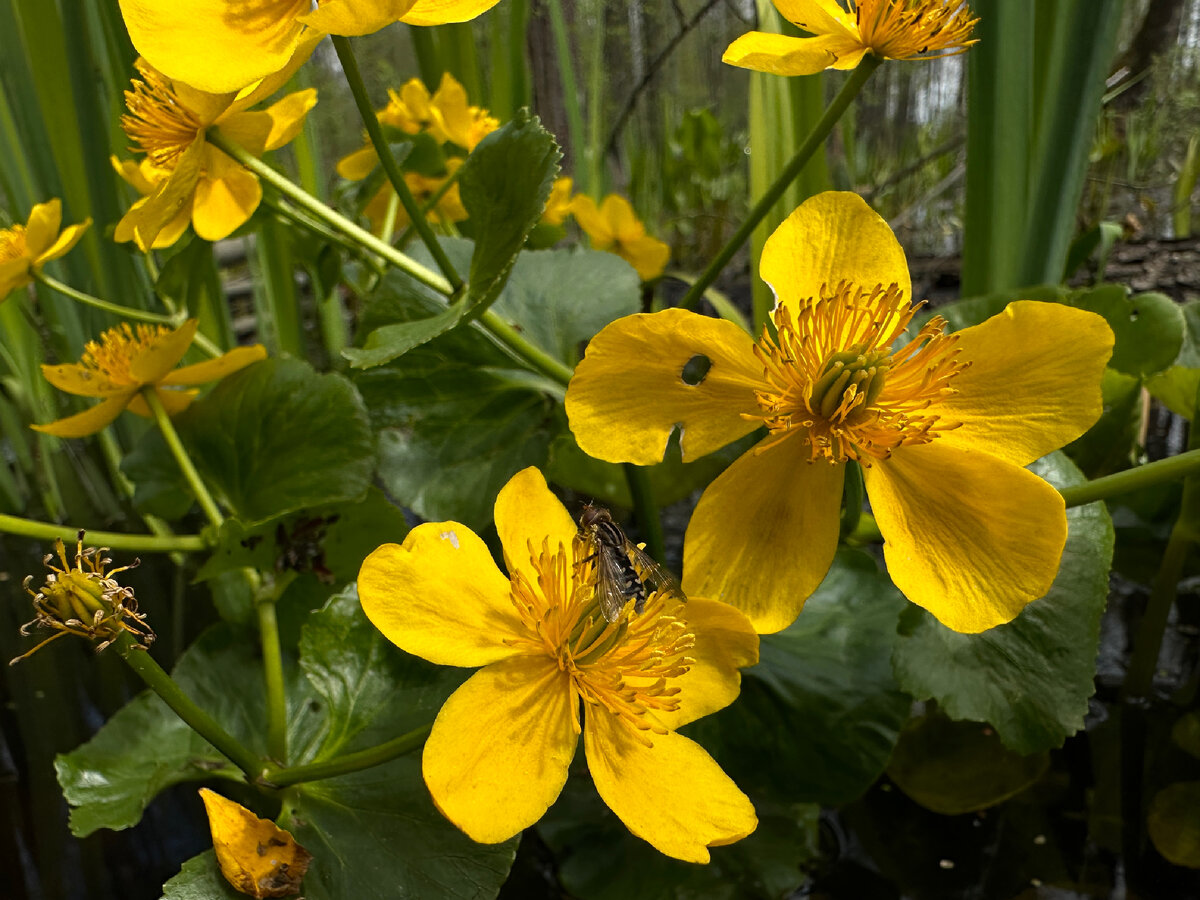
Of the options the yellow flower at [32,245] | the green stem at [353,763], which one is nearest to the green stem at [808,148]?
the green stem at [353,763]

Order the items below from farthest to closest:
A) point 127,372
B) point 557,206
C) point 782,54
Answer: point 557,206
point 127,372
point 782,54

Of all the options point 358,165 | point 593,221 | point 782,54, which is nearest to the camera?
point 782,54

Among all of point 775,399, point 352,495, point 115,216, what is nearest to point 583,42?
point 115,216

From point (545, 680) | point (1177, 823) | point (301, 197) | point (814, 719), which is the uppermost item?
point (301, 197)

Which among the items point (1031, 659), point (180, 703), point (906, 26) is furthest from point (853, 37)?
point (180, 703)

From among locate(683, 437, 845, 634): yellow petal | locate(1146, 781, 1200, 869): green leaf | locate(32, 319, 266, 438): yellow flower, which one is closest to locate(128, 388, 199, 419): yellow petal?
locate(32, 319, 266, 438): yellow flower

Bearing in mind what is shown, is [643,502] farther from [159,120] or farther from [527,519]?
[159,120]

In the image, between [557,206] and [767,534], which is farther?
[557,206]
